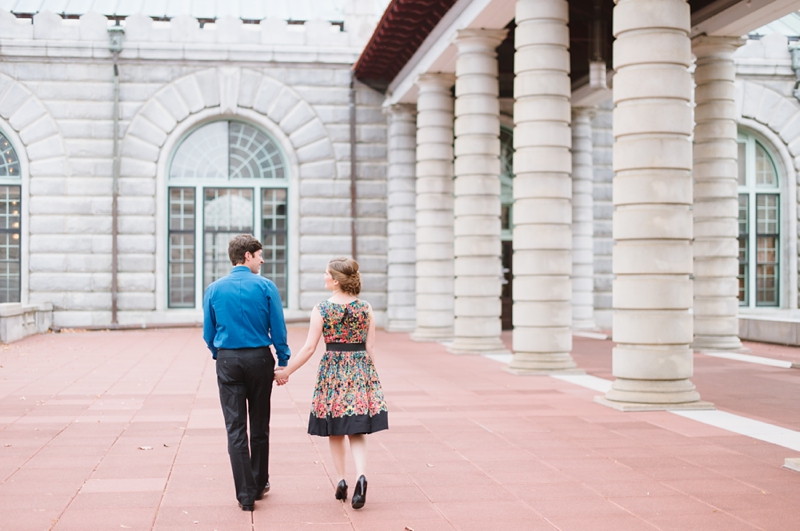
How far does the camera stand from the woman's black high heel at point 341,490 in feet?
23.1

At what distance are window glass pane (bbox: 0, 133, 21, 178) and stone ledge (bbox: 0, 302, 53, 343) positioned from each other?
3690mm

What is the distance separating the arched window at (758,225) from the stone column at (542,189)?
14760 mm

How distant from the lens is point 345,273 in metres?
7.06

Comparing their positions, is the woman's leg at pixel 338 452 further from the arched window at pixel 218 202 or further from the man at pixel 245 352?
the arched window at pixel 218 202

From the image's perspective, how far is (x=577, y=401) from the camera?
12445 mm

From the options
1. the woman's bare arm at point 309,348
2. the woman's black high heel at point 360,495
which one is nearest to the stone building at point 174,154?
the woman's bare arm at point 309,348

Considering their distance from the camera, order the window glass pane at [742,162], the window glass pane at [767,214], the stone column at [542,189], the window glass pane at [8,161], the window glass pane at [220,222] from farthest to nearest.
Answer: the window glass pane at [767,214], the window glass pane at [742,162], the window glass pane at [220,222], the window glass pane at [8,161], the stone column at [542,189]

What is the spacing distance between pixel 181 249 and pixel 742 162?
53.2ft

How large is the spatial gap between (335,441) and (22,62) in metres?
22.1

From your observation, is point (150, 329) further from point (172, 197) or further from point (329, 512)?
point (329, 512)

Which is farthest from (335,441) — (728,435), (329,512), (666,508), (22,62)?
(22,62)

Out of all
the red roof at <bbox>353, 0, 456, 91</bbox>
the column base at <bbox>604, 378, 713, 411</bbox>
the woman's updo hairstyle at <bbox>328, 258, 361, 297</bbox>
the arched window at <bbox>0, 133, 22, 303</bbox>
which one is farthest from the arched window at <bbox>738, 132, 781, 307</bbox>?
the woman's updo hairstyle at <bbox>328, 258, 361, 297</bbox>

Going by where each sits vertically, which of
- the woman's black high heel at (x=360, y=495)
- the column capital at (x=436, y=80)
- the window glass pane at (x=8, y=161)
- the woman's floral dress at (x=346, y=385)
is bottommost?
the woman's black high heel at (x=360, y=495)

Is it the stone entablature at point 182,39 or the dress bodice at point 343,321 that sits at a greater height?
the stone entablature at point 182,39
